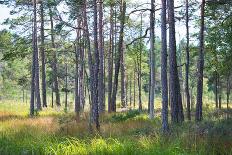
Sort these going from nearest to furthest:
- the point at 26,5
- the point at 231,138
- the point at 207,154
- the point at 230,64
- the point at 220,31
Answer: the point at 207,154, the point at 231,138, the point at 230,64, the point at 220,31, the point at 26,5

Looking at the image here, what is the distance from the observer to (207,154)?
791 cm

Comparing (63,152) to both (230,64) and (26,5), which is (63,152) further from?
(26,5)

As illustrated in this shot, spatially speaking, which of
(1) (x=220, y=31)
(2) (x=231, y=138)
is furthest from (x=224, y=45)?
(2) (x=231, y=138)

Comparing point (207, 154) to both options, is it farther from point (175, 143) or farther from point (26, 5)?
point (26, 5)

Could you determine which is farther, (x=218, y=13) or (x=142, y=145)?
(x=218, y=13)

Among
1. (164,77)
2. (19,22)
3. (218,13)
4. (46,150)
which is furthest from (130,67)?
(46,150)

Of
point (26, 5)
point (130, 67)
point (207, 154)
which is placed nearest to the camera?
point (207, 154)

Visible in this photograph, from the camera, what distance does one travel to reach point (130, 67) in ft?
191

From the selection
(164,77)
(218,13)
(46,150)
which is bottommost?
(46,150)

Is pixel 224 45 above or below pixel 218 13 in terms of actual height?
below

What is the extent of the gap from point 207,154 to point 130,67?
50.5 m

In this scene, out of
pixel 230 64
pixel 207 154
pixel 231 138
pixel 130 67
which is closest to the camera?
pixel 207 154

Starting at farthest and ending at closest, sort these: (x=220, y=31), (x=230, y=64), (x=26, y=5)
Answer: (x=26, y=5) → (x=220, y=31) → (x=230, y=64)

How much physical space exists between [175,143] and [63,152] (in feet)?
8.03
